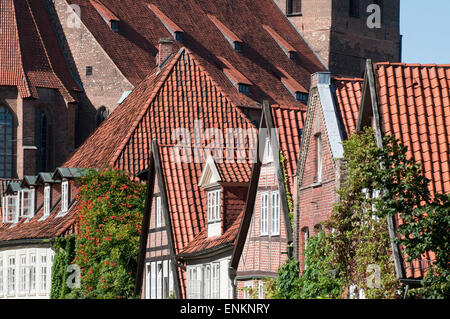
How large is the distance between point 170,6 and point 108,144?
112 feet

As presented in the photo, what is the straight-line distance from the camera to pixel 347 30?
80.1m

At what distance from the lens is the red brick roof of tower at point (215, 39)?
65.4 metres

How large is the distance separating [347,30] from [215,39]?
36.6 ft

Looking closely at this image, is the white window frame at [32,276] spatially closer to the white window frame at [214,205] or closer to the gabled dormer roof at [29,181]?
the gabled dormer roof at [29,181]

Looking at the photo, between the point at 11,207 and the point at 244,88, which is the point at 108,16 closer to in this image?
the point at 244,88

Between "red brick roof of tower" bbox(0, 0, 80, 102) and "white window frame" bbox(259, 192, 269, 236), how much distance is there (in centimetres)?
3750

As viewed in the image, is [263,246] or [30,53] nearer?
[263,246]

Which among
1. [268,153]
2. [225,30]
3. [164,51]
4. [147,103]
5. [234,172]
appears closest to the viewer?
[268,153]

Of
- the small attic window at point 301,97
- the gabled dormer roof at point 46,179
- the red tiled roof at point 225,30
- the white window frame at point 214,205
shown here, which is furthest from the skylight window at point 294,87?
the white window frame at point 214,205

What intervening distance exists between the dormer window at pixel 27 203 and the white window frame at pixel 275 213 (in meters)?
20.9

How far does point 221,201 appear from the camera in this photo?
27.8 meters

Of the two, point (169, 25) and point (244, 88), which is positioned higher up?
point (169, 25)

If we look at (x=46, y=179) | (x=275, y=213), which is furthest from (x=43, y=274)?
(x=275, y=213)
